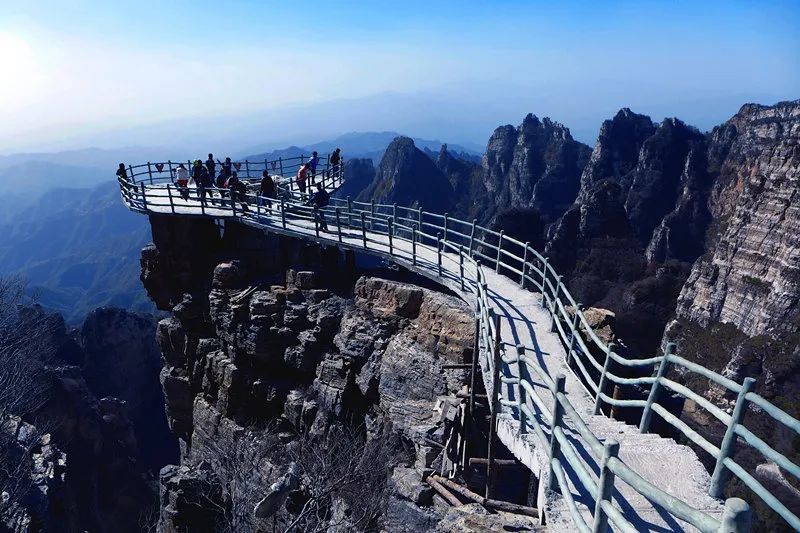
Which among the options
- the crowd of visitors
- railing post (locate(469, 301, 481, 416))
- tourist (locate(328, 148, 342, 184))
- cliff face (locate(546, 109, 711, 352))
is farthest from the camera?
cliff face (locate(546, 109, 711, 352))

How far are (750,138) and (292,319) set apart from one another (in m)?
86.5

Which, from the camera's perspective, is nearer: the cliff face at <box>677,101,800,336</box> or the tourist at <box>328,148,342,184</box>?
the tourist at <box>328,148,342,184</box>

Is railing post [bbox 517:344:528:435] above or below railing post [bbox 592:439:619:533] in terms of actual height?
below

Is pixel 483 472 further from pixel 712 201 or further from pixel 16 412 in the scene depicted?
pixel 712 201

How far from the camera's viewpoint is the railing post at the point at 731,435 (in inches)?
234

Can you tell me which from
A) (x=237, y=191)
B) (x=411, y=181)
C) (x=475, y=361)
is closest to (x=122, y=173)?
(x=237, y=191)

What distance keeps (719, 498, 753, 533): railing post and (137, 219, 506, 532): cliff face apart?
9453 mm

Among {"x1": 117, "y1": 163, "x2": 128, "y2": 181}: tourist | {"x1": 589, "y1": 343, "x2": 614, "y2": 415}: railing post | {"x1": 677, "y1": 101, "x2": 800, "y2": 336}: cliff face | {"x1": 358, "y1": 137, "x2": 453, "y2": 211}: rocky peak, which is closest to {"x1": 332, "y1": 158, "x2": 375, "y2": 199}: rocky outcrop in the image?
{"x1": 358, "y1": 137, "x2": 453, "y2": 211}: rocky peak

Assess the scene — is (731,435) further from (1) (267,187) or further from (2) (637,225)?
(2) (637,225)

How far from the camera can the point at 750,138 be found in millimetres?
82438

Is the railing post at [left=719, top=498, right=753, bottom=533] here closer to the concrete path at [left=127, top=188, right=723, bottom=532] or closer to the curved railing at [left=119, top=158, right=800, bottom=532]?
the curved railing at [left=119, top=158, right=800, bottom=532]

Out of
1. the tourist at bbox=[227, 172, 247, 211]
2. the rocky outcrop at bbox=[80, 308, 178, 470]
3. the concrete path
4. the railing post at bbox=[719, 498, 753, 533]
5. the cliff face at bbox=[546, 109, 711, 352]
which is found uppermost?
the railing post at bbox=[719, 498, 753, 533]

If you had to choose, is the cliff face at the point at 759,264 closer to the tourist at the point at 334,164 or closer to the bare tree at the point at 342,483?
the tourist at the point at 334,164

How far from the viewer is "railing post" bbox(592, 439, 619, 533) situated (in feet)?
16.3
